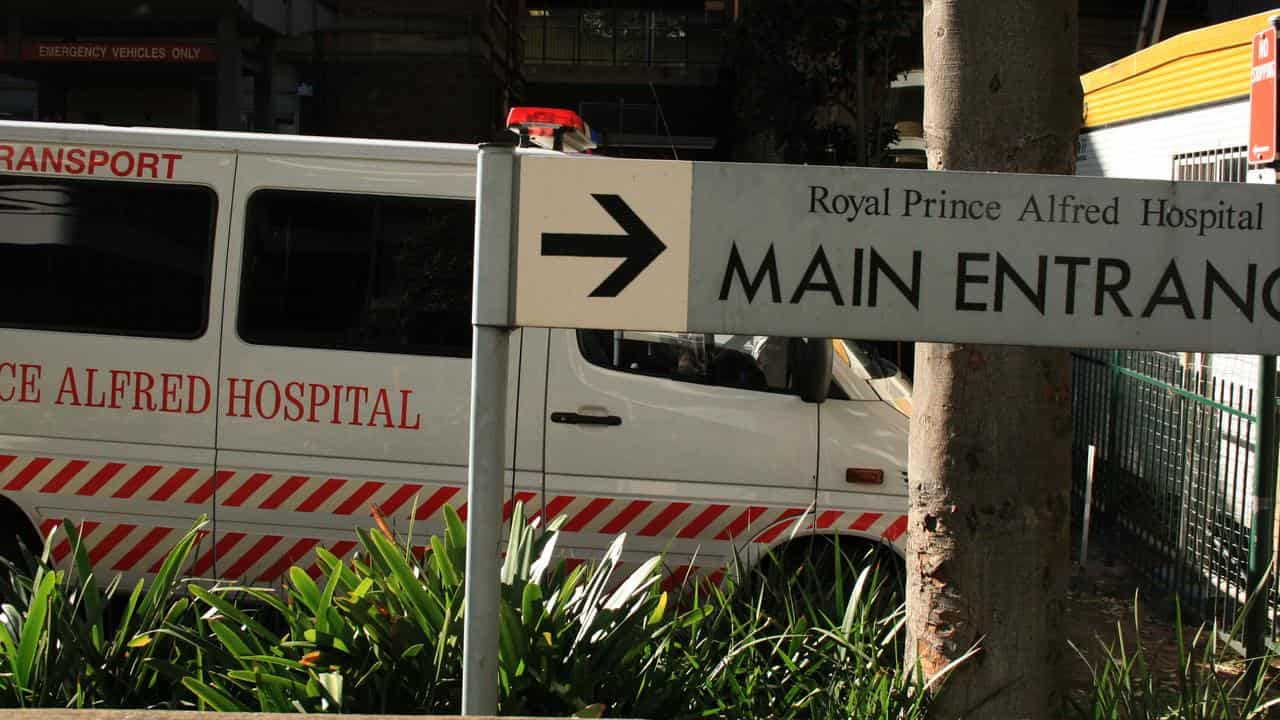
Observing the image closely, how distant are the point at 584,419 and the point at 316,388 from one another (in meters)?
1.12

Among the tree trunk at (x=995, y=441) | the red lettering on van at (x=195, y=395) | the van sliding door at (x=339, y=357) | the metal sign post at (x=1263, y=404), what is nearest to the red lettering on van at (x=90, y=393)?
the red lettering on van at (x=195, y=395)

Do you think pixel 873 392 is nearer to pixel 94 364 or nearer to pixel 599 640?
pixel 599 640

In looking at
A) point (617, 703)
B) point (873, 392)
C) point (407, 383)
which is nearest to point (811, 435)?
point (873, 392)

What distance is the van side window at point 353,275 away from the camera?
17.6 ft

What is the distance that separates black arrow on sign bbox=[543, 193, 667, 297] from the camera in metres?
2.96

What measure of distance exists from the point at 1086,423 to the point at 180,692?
772cm

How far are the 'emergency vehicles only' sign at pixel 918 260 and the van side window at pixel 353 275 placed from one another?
8.18 ft

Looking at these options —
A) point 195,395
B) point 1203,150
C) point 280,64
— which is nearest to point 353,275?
point 195,395

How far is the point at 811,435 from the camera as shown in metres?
5.36

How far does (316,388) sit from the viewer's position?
210 inches

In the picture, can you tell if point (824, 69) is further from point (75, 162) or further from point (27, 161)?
point (27, 161)

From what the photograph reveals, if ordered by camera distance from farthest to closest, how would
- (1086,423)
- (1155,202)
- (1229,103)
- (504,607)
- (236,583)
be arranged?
1. (1086,423)
2. (1229,103)
3. (236,583)
4. (504,607)
5. (1155,202)

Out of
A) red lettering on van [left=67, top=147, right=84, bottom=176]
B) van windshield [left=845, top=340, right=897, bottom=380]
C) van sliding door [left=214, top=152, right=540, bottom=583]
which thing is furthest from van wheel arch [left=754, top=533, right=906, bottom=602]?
red lettering on van [left=67, top=147, right=84, bottom=176]

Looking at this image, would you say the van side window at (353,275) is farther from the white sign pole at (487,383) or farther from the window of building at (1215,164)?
the window of building at (1215,164)
